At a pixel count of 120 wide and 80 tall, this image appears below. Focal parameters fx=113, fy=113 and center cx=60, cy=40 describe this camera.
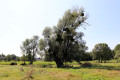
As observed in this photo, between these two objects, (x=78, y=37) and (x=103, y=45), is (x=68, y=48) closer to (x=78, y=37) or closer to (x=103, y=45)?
(x=78, y=37)

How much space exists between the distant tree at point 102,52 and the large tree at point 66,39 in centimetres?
2843

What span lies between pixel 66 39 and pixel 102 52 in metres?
34.1

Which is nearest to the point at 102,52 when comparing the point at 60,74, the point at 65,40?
the point at 65,40

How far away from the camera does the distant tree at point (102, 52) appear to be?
2420 inches

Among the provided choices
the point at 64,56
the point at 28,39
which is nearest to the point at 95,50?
the point at 64,56

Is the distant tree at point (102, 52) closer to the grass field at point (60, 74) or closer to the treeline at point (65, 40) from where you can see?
the treeline at point (65, 40)

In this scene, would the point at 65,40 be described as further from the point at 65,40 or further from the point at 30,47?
the point at 30,47

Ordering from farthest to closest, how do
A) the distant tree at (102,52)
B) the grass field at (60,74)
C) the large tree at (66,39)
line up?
the distant tree at (102,52) → the large tree at (66,39) → the grass field at (60,74)

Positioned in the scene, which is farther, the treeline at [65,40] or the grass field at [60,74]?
the treeline at [65,40]

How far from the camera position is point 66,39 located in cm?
3597

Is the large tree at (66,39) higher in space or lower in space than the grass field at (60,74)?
higher

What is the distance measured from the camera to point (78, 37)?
1475 inches

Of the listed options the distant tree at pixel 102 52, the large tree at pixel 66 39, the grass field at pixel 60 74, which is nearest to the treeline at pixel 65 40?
the large tree at pixel 66 39

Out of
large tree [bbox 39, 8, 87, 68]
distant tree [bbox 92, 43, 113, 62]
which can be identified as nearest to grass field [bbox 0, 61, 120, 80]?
large tree [bbox 39, 8, 87, 68]
